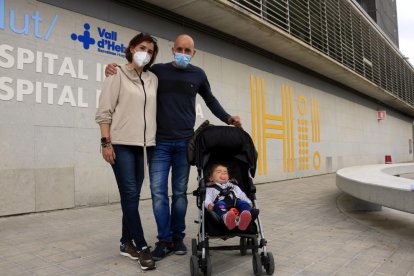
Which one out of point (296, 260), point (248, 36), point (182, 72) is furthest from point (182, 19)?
point (296, 260)

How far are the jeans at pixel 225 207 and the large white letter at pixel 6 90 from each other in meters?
4.13

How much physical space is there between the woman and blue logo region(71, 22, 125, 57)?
12.0 feet

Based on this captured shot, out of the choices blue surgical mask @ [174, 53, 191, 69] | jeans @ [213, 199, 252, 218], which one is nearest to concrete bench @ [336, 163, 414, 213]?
jeans @ [213, 199, 252, 218]

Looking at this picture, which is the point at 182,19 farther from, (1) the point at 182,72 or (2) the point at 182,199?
(2) the point at 182,199

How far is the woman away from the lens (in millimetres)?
3158

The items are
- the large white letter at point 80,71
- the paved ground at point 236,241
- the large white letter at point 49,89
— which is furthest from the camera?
the large white letter at point 80,71

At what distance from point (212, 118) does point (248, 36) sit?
2.87 metres

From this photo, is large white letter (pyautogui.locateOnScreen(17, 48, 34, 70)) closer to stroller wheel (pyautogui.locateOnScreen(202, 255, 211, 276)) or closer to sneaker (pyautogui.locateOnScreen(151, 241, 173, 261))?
sneaker (pyautogui.locateOnScreen(151, 241, 173, 261))

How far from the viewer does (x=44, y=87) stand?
590 cm

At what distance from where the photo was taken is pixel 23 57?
5688 mm

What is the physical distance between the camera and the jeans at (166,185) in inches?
135

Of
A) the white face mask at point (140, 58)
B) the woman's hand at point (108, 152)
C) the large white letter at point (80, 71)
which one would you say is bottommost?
the woman's hand at point (108, 152)

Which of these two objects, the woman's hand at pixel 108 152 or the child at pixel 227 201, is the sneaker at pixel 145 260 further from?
the woman's hand at pixel 108 152

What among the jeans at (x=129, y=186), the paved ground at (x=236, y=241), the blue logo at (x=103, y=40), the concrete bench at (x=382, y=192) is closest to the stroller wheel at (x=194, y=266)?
the paved ground at (x=236, y=241)
